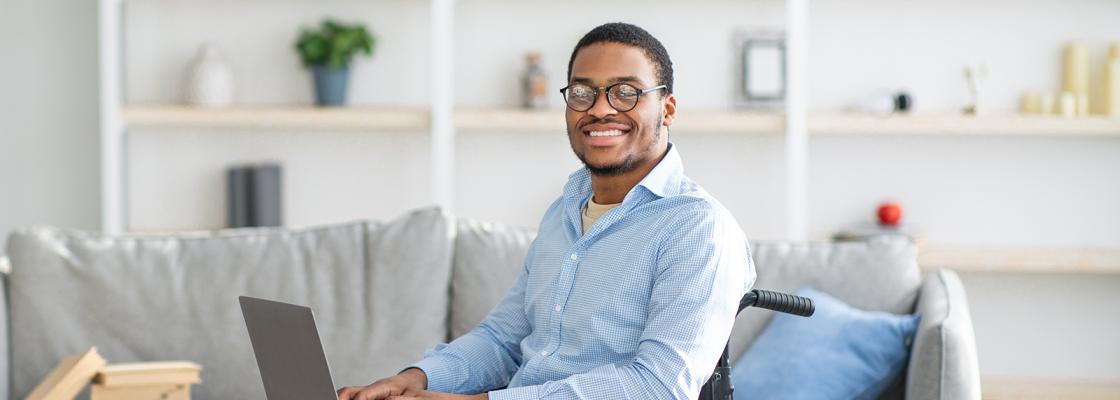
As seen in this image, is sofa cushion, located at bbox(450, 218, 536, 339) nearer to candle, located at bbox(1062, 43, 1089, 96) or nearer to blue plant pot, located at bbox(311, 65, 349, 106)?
blue plant pot, located at bbox(311, 65, 349, 106)

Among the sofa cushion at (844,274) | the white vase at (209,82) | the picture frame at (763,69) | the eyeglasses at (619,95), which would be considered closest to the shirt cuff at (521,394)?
the eyeglasses at (619,95)

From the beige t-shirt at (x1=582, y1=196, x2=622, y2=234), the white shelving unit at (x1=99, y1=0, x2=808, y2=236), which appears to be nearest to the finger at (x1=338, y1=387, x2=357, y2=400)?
the beige t-shirt at (x1=582, y1=196, x2=622, y2=234)

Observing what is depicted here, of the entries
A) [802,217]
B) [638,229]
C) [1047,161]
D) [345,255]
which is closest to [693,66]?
[802,217]

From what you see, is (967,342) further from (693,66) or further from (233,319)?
(693,66)

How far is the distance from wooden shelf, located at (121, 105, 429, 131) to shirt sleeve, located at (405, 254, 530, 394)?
193cm

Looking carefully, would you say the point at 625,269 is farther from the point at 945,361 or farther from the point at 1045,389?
the point at 1045,389

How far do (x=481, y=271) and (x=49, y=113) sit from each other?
7.12 feet

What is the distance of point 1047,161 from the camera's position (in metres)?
4.12

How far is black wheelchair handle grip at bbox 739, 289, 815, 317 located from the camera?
1768 millimetres

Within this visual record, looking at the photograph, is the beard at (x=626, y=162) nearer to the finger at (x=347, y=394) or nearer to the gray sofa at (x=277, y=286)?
the finger at (x=347, y=394)

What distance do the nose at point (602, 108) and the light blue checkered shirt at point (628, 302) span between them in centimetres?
11

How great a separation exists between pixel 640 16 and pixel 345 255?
1.64 m

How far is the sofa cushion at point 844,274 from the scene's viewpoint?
2.73 metres

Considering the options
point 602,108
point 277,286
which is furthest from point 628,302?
point 277,286
